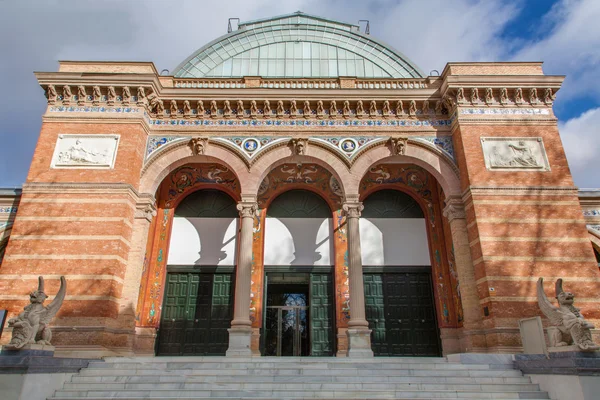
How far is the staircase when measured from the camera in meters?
7.67

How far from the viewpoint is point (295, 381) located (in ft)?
26.9

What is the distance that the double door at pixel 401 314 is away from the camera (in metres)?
14.0

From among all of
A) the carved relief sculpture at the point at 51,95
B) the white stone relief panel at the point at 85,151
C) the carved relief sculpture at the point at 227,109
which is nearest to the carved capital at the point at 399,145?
the carved relief sculpture at the point at 227,109

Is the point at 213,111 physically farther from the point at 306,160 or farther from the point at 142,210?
the point at 142,210

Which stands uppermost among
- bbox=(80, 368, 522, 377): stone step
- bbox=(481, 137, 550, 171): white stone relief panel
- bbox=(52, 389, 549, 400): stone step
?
bbox=(481, 137, 550, 171): white stone relief panel

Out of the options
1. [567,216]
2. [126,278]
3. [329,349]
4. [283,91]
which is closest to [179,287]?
[126,278]

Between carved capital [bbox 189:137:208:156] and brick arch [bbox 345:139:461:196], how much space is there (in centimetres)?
501

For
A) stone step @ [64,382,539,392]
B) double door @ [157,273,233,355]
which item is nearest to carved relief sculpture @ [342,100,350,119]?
double door @ [157,273,233,355]

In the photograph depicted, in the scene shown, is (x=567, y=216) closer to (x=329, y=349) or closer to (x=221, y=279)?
(x=329, y=349)

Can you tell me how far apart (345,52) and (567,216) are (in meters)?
12.7

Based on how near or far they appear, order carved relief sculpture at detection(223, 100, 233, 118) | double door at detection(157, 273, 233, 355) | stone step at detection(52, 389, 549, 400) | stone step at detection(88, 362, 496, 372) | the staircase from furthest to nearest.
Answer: carved relief sculpture at detection(223, 100, 233, 118), double door at detection(157, 273, 233, 355), stone step at detection(88, 362, 496, 372), the staircase, stone step at detection(52, 389, 549, 400)

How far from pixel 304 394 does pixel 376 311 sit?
23.9ft

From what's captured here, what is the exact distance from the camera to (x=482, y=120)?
1334cm

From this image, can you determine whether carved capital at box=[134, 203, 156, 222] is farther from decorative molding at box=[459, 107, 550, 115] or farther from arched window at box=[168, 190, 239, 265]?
decorative molding at box=[459, 107, 550, 115]
